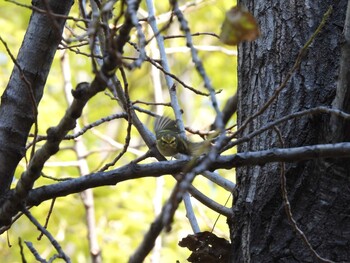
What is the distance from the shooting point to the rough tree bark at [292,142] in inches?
71.7

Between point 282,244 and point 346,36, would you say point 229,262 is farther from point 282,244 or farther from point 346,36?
point 346,36

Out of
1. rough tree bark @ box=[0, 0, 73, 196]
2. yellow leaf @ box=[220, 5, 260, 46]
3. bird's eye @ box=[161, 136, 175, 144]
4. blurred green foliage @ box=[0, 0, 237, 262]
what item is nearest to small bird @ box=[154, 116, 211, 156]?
bird's eye @ box=[161, 136, 175, 144]

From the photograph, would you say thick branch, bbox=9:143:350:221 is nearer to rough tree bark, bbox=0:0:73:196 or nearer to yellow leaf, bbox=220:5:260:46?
rough tree bark, bbox=0:0:73:196

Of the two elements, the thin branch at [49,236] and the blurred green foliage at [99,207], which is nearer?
the thin branch at [49,236]

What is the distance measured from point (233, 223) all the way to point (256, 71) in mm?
505

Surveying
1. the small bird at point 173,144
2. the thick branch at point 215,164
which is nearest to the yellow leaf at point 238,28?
the thick branch at point 215,164

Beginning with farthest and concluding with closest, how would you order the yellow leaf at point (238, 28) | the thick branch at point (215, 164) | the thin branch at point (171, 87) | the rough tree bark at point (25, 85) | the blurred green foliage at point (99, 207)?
the blurred green foliage at point (99, 207)
the thin branch at point (171, 87)
the rough tree bark at point (25, 85)
the thick branch at point (215, 164)
the yellow leaf at point (238, 28)

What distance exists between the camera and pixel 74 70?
638 centimetres

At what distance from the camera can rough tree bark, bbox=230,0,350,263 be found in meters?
1.82

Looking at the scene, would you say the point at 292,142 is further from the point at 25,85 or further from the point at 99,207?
the point at 99,207

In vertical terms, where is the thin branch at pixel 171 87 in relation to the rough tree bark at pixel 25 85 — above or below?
above

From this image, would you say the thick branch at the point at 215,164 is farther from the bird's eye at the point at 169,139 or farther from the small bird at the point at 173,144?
the bird's eye at the point at 169,139

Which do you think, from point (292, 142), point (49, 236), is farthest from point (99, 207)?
point (49, 236)

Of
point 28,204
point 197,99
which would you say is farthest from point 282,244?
point 197,99
